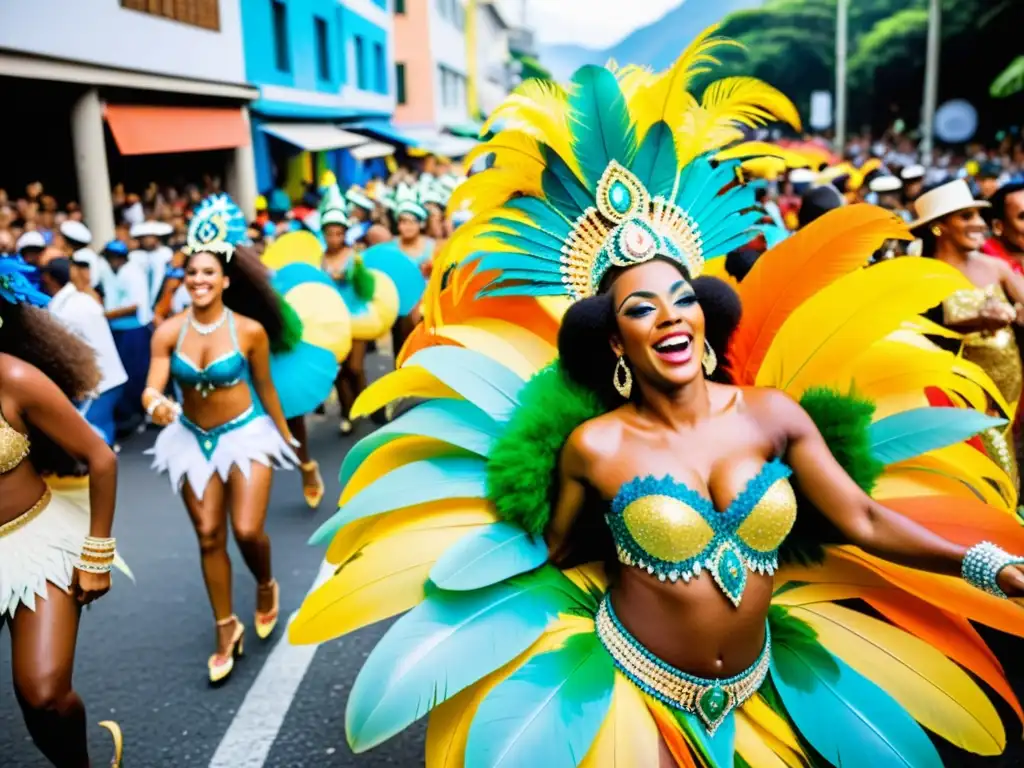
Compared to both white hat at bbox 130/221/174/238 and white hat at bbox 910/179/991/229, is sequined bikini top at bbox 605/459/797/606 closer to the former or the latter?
white hat at bbox 910/179/991/229

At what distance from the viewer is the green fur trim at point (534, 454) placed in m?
2.55

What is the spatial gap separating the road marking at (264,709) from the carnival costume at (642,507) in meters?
0.94

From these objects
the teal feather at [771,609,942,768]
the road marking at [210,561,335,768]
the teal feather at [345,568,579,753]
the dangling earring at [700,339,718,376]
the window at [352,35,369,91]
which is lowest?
the road marking at [210,561,335,768]

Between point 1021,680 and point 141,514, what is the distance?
5.18 metres

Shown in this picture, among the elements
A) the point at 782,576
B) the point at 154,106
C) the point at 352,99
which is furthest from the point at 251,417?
the point at 352,99

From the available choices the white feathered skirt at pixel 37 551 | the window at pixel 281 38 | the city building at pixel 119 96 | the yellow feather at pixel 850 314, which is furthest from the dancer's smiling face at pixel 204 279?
the window at pixel 281 38

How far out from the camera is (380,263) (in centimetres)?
866

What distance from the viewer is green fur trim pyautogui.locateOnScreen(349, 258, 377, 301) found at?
8.00 metres

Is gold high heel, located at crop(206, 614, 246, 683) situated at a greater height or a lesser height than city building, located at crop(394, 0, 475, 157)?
lesser

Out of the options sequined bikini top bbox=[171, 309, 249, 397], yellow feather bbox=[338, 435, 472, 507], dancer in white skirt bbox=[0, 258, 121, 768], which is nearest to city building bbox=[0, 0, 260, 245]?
sequined bikini top bbox=[171, 309, 249, 397]

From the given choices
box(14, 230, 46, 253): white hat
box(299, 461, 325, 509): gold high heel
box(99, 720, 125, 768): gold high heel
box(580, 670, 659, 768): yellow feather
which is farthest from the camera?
box(14, 230, 46, 253): white hat

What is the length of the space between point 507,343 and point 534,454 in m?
0.48

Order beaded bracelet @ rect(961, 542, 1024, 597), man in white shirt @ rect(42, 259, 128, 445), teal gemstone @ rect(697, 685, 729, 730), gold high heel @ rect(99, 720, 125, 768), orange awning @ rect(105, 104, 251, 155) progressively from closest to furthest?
beaded bracelet @ rect(961, 542, 1024, 597) < teal gemstone @ rect(697, 685, 729, 730) < gold high heel @ rect(99, 720, 125, 768) < man in white shirt @ rect(42, 259, 128, 445) < orange awning @ rect(105, 104, 251, 155)

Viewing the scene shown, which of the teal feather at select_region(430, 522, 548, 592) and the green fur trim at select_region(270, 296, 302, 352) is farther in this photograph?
the green fur trim at select_region(270, 296, 302, 352)
